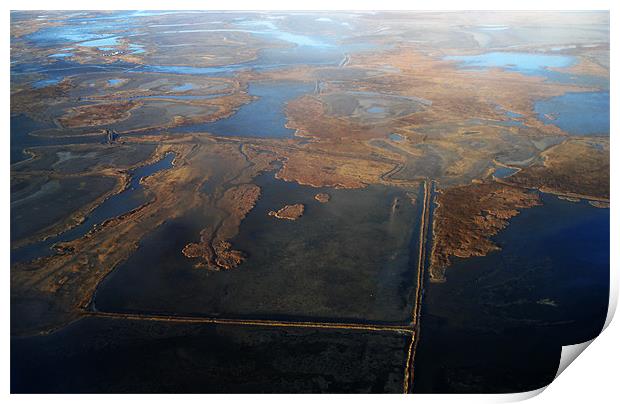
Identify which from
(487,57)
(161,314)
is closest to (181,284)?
(161,314)

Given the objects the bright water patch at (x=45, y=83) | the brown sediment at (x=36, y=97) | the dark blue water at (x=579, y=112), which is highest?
the bright water patch at (x=45, y=83)

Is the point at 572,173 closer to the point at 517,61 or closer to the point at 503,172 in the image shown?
the point at 503,172

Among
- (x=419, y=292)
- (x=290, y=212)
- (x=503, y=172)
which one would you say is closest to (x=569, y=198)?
(x=503, y=172)

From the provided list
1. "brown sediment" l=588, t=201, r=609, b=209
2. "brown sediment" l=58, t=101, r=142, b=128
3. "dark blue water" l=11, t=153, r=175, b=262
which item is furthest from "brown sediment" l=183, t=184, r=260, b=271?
"brown sediment" l=588, t=201, r=609, b=209

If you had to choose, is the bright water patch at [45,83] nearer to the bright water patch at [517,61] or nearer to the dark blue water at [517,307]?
the bright water patch at [517,61]

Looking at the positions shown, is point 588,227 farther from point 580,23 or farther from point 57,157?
point 580,23

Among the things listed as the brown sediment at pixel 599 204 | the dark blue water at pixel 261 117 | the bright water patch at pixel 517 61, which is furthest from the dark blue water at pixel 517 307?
the bright water patch at pixel 517 61
